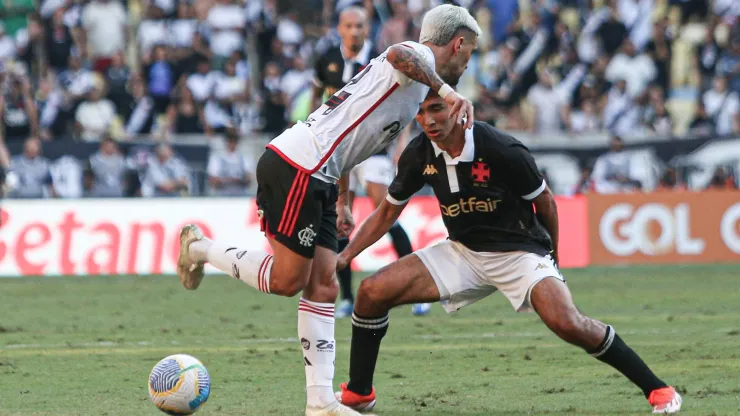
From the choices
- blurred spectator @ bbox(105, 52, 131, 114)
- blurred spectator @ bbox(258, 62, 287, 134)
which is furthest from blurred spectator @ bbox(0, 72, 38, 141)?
blurred spectator @ bbox(258, 62, 287, 134)

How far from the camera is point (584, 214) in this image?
17.4 metres

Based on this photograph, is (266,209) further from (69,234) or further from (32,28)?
(32,28)

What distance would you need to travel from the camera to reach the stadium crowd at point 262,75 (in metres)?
19.0

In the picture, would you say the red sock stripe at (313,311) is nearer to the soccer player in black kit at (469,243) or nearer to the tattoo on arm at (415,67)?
the soccer player in black kit at (469,243)

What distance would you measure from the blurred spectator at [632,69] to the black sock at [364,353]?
626 inches

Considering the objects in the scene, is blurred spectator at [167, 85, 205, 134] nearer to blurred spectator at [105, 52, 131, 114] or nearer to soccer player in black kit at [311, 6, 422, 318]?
blurred spectator at [105, 52, 131, 114]

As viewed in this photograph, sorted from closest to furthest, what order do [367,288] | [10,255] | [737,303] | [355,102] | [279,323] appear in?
[355,102]
[367,288]
[279,323]
[737,303]
[10,255]

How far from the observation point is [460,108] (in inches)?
234

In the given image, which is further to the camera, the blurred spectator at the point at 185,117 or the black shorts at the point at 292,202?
the blurred spectator at the point at 185,117

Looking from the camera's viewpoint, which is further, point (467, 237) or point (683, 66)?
point (683, 66)

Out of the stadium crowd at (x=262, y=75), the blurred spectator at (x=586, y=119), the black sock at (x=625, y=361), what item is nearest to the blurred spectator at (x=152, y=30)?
the stadium crowd at (x=262, y=75)

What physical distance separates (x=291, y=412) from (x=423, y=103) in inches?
70.4

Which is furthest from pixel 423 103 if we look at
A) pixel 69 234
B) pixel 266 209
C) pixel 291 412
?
pixel 69 234

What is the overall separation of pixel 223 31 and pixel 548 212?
50.4ft
